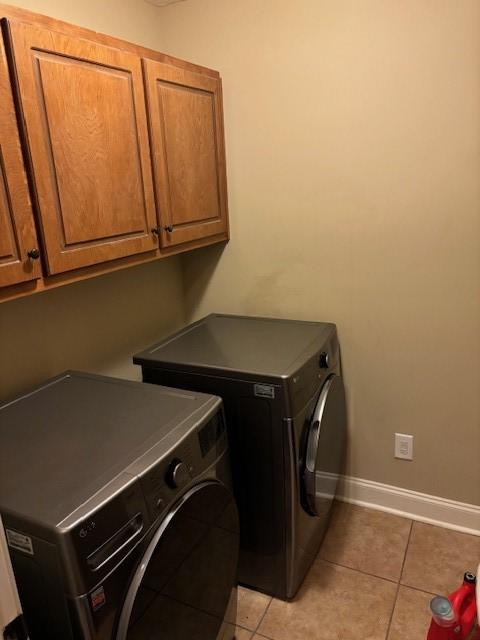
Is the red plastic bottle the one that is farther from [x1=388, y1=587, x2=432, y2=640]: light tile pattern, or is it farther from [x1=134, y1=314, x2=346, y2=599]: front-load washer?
[x1=134, y1=314, x2=346, y2=599]: front-load washer

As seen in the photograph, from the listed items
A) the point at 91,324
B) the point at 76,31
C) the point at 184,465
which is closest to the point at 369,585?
the point at 184,465

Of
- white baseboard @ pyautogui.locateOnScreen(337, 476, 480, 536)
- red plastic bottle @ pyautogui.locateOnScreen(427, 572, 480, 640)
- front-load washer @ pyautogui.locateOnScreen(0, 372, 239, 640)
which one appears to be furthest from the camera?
white baseboard @ pyautogui.locateOnScreen(337, 476, 480, 536)

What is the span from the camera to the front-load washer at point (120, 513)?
91 cm

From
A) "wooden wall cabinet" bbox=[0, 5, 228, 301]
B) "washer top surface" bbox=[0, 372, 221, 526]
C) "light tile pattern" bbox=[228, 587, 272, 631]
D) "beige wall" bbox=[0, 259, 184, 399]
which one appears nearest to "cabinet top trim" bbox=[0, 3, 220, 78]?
"wooden wall cabinet" bbox=[0, 5, 228, 301]

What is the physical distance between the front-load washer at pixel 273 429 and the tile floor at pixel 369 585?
0.08 meters

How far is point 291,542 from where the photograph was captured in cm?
165

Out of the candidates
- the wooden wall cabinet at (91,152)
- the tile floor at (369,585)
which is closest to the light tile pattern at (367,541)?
the tile floor at (369,585)

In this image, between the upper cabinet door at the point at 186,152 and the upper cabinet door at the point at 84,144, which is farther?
the upper cabinet door at the point at 186,152

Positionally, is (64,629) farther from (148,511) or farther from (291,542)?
(291,542)

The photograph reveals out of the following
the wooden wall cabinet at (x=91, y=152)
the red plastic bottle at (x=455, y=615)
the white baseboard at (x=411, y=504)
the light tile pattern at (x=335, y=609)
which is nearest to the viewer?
the wooden wall cabinet at (x=91, y=152)

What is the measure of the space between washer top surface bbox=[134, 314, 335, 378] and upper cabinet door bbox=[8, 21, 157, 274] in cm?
42

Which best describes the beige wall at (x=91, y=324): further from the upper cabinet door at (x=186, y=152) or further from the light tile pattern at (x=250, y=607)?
the light tile pattern at (x=250, y=607)

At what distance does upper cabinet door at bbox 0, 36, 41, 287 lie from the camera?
114cm

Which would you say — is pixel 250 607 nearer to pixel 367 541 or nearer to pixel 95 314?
pixel 367 541
